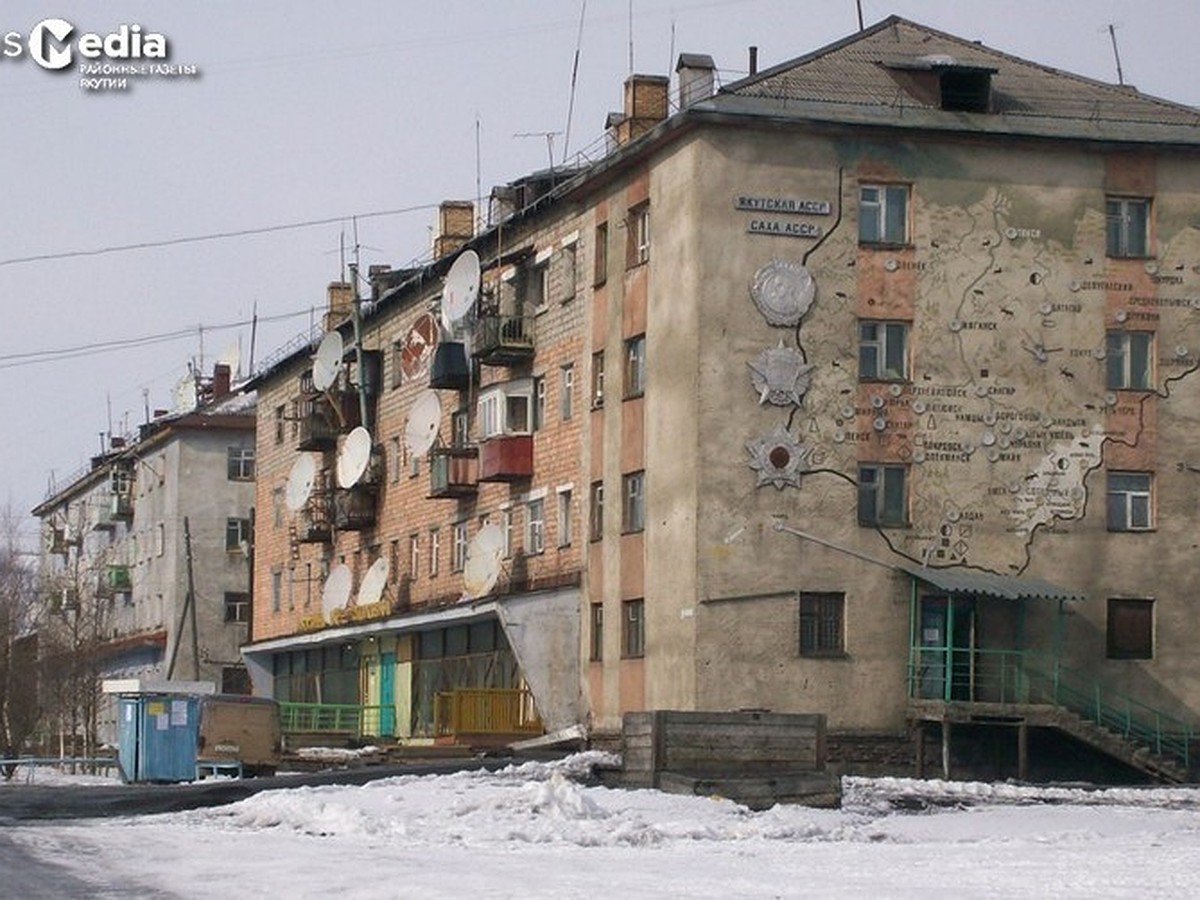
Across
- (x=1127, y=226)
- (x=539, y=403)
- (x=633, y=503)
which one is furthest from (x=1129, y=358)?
(x=539, y=403)

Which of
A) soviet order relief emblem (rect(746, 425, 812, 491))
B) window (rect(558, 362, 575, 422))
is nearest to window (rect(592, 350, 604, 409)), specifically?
window (rect(558, 362, 575, 422))

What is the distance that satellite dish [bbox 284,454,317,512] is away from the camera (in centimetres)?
6756

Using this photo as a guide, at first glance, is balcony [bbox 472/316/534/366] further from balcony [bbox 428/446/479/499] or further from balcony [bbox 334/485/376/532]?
balcony [bbox 334/485/376/532]

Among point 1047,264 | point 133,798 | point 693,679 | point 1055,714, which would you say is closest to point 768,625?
point 693,679

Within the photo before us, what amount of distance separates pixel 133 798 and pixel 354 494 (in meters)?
29.6

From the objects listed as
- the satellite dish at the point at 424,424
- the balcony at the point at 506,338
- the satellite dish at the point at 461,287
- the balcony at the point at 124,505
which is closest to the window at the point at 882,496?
the balcony at the point at 506,338

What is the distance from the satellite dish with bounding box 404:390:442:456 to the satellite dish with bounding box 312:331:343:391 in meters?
8.43

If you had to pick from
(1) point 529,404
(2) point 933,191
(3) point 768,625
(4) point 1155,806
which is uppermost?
(2) point 933,191

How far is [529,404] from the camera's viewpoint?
5331cm

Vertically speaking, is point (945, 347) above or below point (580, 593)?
above

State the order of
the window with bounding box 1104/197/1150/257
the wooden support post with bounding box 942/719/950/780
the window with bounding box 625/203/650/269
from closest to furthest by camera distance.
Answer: the wooden support post with bounding box 942/719/950/780
the window with bounding box 1104/197/1150/257
the window with bounding box 625/203/650/269

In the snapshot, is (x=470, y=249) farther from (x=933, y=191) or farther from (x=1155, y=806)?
(x=1155, y=806)

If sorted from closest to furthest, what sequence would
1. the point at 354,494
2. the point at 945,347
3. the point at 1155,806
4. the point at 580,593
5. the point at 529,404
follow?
the point at 1155,806 → the point at 945,347 → the point at 580,593 → the point at 529,404 → the point at 354,494

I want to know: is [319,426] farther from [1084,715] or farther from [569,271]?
[1084,715]
